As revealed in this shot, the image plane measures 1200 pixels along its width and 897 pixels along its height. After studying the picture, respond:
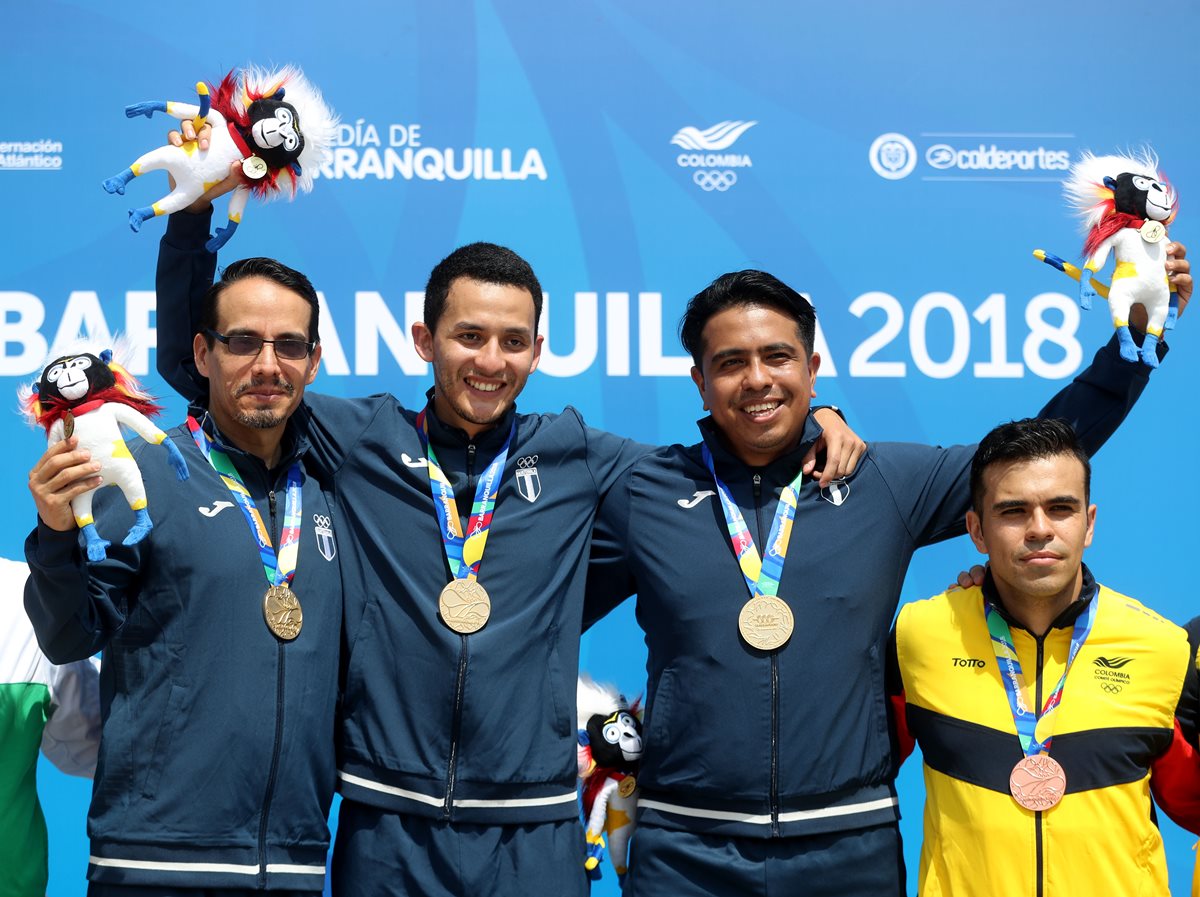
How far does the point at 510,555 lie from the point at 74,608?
0.83m

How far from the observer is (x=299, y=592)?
2.40 metres

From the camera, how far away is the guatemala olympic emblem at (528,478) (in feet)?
8.43

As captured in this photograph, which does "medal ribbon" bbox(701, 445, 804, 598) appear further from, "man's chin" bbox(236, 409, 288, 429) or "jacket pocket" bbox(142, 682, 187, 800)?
"jacket pocket" bbox(142, 682, 187, 800)

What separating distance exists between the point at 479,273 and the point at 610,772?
3.78ft

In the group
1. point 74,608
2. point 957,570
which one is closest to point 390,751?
point 74,608

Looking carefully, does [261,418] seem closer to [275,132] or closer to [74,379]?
[74,379]

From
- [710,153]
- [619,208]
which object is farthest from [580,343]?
[710,153]

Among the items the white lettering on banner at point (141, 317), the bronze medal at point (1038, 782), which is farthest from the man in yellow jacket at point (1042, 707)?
the white lettering on banner at point (141, 317)

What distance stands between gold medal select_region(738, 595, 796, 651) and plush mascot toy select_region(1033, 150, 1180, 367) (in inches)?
34.8

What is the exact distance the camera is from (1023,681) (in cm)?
235

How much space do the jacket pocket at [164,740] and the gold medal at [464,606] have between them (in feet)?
1.69

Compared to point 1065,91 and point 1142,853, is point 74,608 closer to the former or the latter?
point 1142,853

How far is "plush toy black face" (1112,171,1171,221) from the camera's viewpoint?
8.33 ft

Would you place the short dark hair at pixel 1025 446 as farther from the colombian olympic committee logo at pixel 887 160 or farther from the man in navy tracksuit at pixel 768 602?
the colombian olympic committee logo at pixel 887 160
